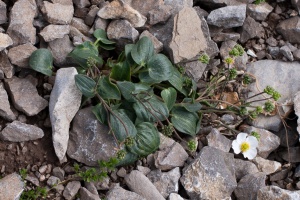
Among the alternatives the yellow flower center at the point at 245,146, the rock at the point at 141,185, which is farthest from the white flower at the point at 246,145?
the rock at the point at 141,185

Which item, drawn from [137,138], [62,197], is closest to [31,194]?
[62,197]

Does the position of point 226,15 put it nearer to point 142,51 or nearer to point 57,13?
point 142,51

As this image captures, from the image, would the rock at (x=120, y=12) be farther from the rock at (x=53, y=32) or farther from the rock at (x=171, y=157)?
the rock at (x=171, y=157)

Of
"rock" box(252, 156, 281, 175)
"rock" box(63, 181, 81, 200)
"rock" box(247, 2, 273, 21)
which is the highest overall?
"rock" box(247, 2, 273, 21)

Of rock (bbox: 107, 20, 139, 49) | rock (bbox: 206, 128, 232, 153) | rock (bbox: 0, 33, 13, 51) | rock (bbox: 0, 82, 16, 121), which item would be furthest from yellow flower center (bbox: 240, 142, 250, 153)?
rock (bbox: 0, 33, 13, 51)

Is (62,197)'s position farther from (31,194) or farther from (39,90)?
(39,90)

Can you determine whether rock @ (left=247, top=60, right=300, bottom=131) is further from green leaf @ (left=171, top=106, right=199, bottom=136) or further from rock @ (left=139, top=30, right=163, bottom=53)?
rock @ (left=139, top=30, right=163, bottom=53)
